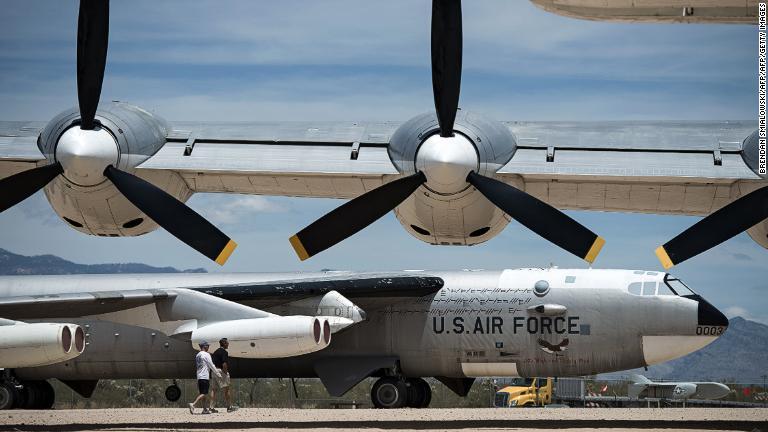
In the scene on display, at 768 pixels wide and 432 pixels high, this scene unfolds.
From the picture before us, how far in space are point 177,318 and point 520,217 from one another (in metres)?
7.97

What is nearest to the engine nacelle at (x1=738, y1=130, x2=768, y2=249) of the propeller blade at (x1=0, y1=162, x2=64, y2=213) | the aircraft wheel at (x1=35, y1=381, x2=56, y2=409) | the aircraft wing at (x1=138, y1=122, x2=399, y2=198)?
the aircraft wing at (x1=138, y1=122, x2=399, y2=198)

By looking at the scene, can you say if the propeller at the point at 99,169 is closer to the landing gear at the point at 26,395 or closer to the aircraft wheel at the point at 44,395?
the landing gear at the point at 26,395

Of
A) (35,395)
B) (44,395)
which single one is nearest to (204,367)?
(35,395)

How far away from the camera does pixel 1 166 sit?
1838cm

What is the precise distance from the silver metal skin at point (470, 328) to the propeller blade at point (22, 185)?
24.1 feet

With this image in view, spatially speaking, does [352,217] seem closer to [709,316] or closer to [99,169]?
[99,169]

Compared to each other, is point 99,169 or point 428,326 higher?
point 428,326

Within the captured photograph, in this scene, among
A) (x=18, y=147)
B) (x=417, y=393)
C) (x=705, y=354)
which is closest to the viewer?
(x=18, y=147)

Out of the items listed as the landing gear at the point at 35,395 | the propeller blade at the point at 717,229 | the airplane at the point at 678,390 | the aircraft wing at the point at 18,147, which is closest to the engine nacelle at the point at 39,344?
the aircraft wing at the point at 18,147

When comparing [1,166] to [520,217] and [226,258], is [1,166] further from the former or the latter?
[520,217]

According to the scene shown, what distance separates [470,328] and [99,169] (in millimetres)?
11084

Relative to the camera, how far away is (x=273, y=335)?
741 inches

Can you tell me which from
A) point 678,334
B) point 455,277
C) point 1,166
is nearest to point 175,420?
point 1,166

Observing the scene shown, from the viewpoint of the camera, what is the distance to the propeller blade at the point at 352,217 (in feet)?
52.1
